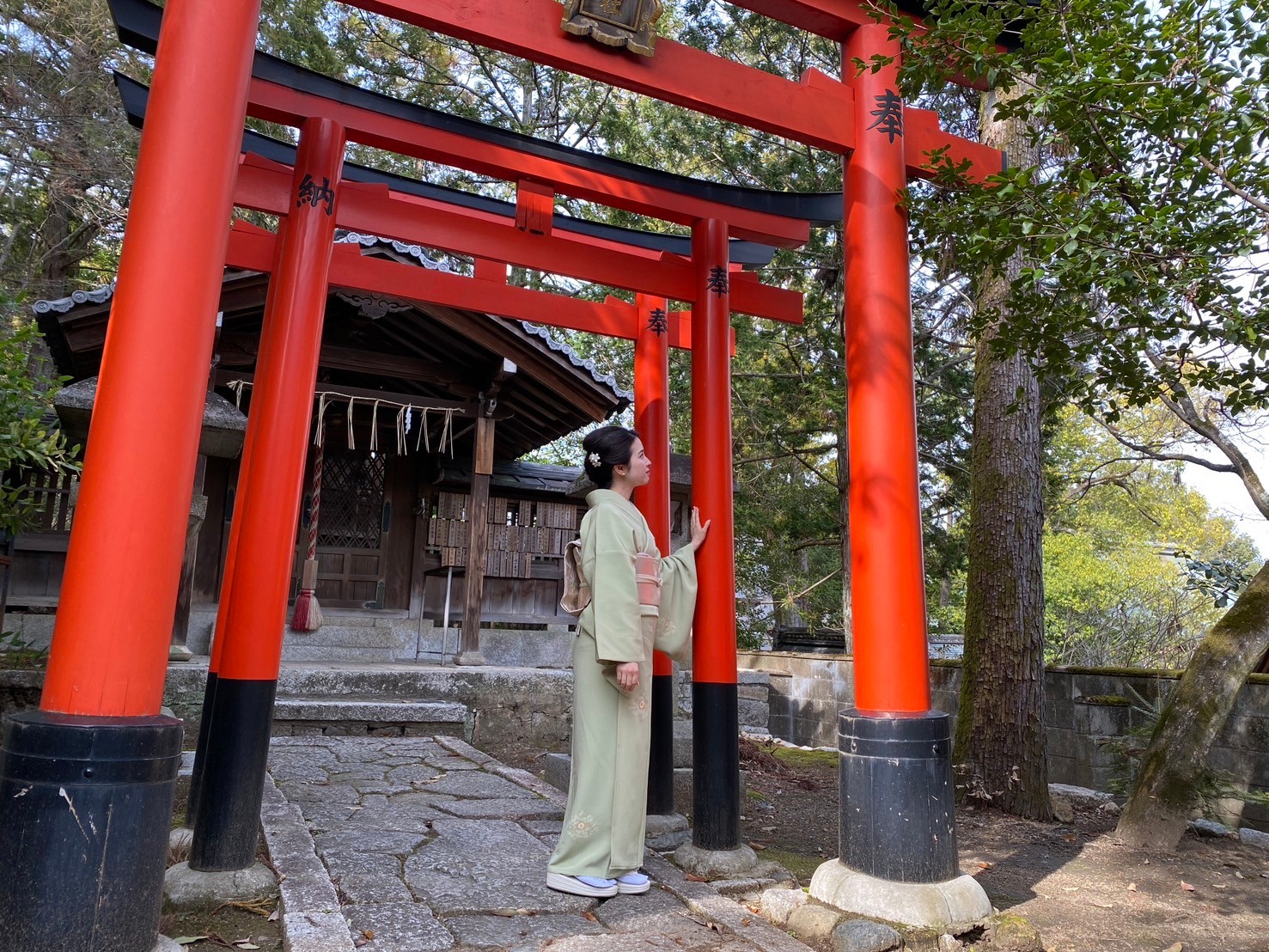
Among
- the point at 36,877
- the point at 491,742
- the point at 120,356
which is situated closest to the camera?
the point at 36,877

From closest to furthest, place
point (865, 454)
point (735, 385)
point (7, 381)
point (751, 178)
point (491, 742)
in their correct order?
point (865, 454)
point (7, 381)
point (491, 742)
point (751, 178)
point (735, 385)

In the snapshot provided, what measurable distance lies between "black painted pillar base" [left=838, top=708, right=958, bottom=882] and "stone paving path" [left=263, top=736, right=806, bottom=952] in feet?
1.62

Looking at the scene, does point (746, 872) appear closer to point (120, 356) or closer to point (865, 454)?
point (865, 454)

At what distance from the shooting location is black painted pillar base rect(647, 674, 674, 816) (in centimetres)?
Answer: 467

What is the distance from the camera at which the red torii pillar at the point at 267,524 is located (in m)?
3.47

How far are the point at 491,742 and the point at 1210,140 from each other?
7.46 metres

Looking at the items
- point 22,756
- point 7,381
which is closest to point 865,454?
point 22,756

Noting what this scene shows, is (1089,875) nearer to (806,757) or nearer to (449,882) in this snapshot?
(449,882)

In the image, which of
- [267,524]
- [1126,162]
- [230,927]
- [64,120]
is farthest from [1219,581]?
[64,120]

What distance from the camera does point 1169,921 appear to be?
158 inches

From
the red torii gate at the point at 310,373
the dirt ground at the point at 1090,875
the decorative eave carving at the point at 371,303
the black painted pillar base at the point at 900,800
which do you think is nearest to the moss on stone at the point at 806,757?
the dirt ground at the point at 1090,875

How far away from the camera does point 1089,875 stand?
4844 millimetres

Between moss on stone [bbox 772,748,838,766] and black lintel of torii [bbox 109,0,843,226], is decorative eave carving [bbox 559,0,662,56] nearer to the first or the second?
black lintel of torii [bbox 109,0,843,226]

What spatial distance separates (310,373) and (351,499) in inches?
332
